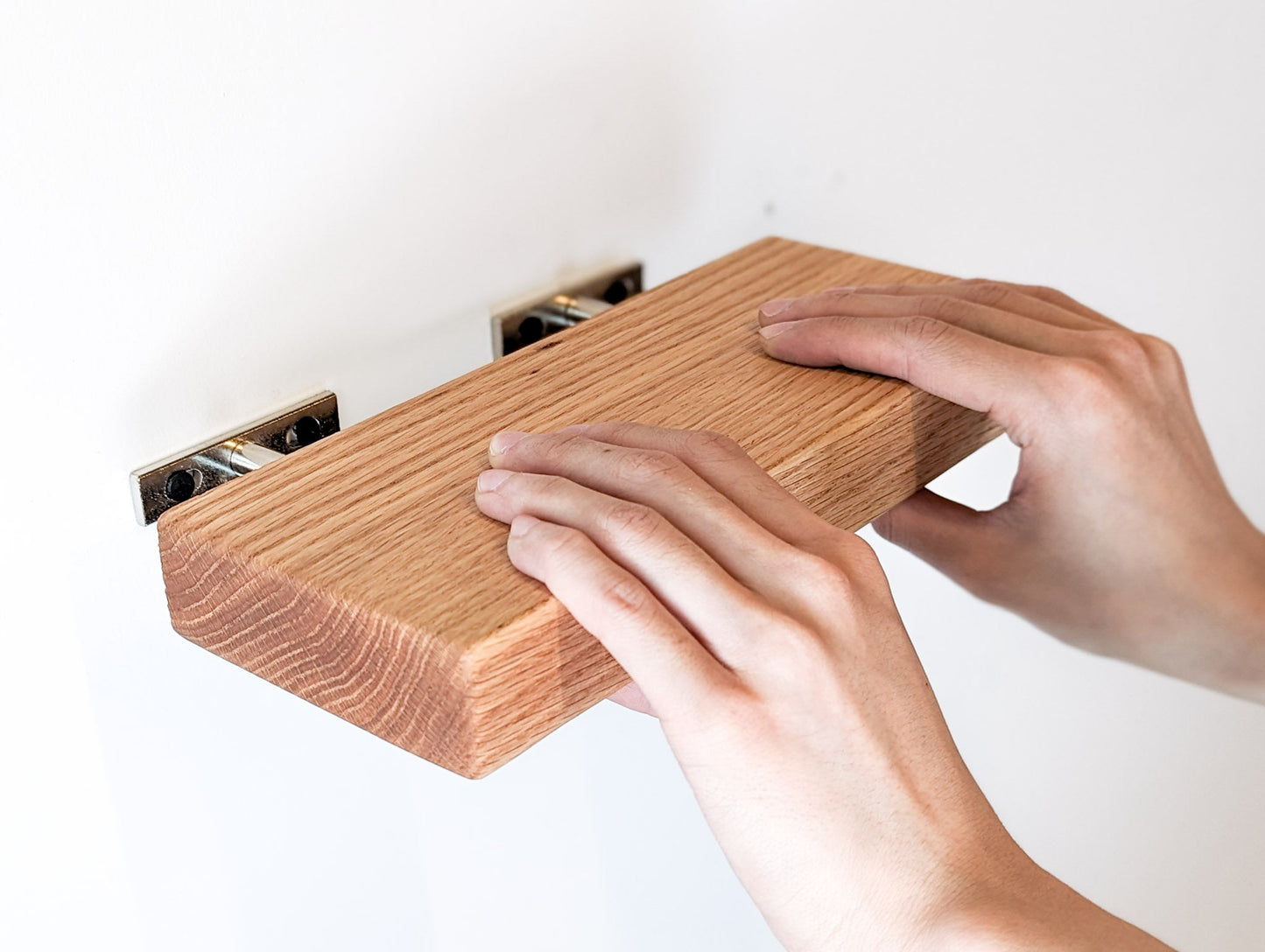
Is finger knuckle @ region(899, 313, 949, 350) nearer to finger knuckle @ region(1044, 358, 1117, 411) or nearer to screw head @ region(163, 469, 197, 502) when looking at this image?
finger knuckle @ region(1044, 358, 1117, 411)

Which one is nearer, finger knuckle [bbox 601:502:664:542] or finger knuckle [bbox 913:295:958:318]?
finger knuckle [bbox 601:502:664:542]

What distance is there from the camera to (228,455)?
39 cm

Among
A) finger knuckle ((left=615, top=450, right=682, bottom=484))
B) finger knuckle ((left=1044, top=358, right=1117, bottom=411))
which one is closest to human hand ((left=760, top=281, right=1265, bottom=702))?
finger knuckle ((left=1044, top=358, right=1117, bottom=411))

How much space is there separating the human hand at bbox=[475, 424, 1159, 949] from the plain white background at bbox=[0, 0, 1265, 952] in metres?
0.11

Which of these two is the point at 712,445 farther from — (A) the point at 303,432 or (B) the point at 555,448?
(A) the point at 303,432

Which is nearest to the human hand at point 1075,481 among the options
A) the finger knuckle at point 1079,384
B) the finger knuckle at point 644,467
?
the finger knuckle at point 1079,384

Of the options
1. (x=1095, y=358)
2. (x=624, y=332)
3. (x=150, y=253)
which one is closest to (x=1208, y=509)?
(x=1095, y=358)

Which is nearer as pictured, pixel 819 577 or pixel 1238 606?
pixel 819 577

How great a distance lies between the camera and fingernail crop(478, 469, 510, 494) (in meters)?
0.33

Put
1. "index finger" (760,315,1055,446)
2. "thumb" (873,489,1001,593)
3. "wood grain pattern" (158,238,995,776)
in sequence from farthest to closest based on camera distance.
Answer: "thumb" (873,489,1001,593)
"index finger" (760,315,1055,446)
"wood grain pattern" (158,238,995,776)

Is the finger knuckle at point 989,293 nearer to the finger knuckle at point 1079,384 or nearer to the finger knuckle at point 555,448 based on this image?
the finger knuckle at point 1079,384

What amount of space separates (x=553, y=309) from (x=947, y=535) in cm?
18

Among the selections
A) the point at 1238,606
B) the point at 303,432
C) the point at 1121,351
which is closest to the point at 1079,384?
the point at 1121,351

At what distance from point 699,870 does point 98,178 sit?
18.0 inches
